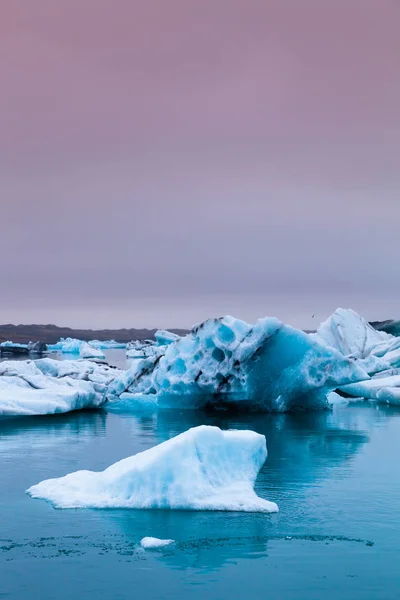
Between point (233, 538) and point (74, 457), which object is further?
point (74, 457)

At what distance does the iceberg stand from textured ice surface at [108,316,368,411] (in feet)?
28.2

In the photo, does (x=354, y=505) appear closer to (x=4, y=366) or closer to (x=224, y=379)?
(x=224, y=379)

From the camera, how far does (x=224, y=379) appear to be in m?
18.9

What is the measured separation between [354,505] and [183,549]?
105 inches

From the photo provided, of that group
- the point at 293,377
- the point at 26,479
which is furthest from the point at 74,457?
the point at 293,377

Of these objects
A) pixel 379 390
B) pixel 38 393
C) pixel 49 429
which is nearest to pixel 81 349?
pixel 379 390

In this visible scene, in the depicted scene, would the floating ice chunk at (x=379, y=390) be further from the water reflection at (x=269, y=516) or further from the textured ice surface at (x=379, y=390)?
the water reflection at (x=269, y=516)

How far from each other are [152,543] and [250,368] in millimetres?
11214

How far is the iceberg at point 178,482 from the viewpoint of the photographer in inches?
346

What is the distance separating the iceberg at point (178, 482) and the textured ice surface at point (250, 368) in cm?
859

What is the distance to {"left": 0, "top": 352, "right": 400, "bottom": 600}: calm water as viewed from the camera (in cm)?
654

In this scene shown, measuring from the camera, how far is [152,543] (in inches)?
297

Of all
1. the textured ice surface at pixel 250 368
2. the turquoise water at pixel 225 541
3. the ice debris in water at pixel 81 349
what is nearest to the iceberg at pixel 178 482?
the turquoise water at pixel 225 541

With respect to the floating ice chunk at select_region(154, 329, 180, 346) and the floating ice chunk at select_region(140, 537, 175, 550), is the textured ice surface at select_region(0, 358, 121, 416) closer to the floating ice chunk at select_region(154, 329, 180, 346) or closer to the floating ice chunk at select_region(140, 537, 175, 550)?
the floating ice chunk at select_region(140, 537, 175, 550)
